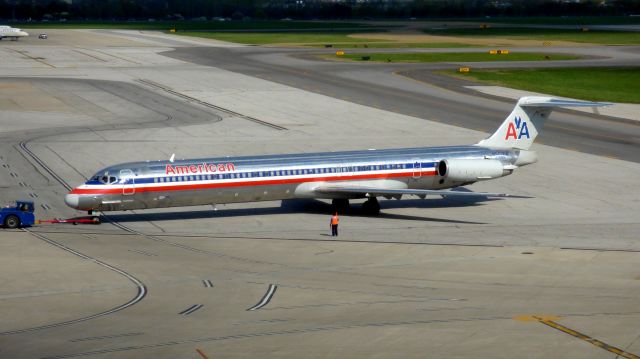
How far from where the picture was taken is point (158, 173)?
48.2m

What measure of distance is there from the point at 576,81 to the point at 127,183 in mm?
70534

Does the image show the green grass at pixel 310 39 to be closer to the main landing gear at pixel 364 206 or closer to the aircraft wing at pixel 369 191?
the main landing gear at pixel 364 206

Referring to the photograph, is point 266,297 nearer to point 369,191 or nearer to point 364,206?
point 369,191

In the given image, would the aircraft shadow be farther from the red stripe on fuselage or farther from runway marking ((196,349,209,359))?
runway marking ((196,349,209,359))

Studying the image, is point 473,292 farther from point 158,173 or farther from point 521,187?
point 521,187

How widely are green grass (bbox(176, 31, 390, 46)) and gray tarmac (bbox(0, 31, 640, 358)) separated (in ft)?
287

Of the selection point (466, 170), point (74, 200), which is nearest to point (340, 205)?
point (466, 170)

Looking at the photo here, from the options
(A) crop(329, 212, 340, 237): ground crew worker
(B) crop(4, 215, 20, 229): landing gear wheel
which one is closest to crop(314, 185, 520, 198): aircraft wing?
(A) crop(329, 212, 340, 237): ground crew worker

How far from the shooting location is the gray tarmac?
3152 centimetres

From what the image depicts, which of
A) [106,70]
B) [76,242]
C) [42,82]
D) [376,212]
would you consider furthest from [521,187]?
[106,70]

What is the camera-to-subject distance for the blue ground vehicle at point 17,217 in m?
47.7

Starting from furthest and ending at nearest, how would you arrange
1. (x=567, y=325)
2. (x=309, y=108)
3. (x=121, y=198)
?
(x=309, y=108), (x=121, y=198), (x=567, y=325)

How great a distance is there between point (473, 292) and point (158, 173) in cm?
1698

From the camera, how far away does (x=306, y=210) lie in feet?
174
